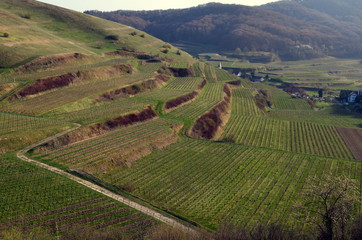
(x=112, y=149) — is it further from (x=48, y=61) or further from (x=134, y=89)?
(x=48, y=61)

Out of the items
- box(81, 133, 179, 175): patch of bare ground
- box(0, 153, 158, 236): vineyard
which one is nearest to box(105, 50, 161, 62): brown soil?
box(81, 133, 179, 175): patch of bare ground

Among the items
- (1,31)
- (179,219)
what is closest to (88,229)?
(179,219)

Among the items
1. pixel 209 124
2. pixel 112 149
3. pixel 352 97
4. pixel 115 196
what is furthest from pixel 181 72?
pixel 115 196

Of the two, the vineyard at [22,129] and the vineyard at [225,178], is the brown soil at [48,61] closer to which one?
the vineyard at [22,129]

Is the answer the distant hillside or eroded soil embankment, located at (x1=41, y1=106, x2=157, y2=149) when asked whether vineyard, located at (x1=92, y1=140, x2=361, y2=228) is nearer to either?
eroded soil embankment, located at (x1=41, y1=106, x2=157, y2=149)

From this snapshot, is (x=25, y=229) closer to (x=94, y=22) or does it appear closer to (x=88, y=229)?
(x=88, y=229)
